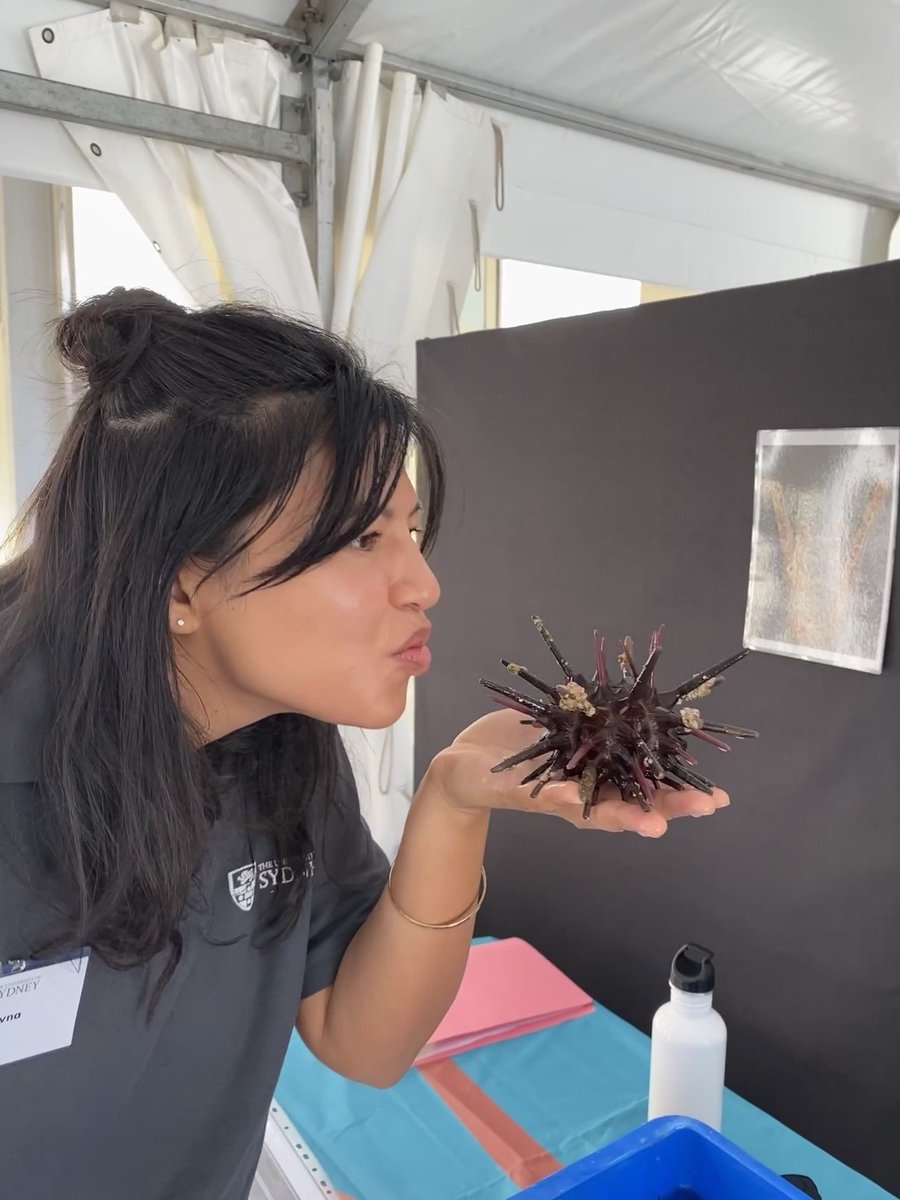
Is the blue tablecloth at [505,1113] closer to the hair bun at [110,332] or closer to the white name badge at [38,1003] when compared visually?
the white name badge at [38,1003]

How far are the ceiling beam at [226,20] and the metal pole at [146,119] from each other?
17 cm

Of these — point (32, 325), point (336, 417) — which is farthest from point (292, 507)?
point (32, 325)

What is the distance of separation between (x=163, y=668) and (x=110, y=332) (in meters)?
0.27

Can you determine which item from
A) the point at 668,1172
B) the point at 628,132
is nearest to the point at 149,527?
the point at 668,1172

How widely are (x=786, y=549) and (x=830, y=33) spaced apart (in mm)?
1225

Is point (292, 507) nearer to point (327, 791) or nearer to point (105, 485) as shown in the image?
point (105, 485)

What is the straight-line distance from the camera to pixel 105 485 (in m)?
0.65

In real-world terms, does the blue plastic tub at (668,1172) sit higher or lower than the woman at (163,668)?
lower

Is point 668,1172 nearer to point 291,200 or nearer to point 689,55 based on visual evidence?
point 291,200

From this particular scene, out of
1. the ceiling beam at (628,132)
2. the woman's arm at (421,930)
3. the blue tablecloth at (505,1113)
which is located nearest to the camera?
the woman's arm at (421,930)

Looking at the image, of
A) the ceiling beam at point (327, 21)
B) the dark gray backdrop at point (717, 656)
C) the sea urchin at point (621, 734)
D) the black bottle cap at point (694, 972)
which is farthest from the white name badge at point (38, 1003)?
the ceiling beam at point (327, 21)

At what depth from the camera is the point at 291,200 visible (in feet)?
6.04

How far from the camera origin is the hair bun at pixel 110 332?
67cm

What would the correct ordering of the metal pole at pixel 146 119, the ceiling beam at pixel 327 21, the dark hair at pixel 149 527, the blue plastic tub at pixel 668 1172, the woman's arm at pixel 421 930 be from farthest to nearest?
the ceiling beam at pixel 327 21 < the metal pole at pixel 146 119 < the woman's arm at pixel 421 930 < the dark hair at pixel 149 527 < the blue plastic tub at pixel 668 1172
